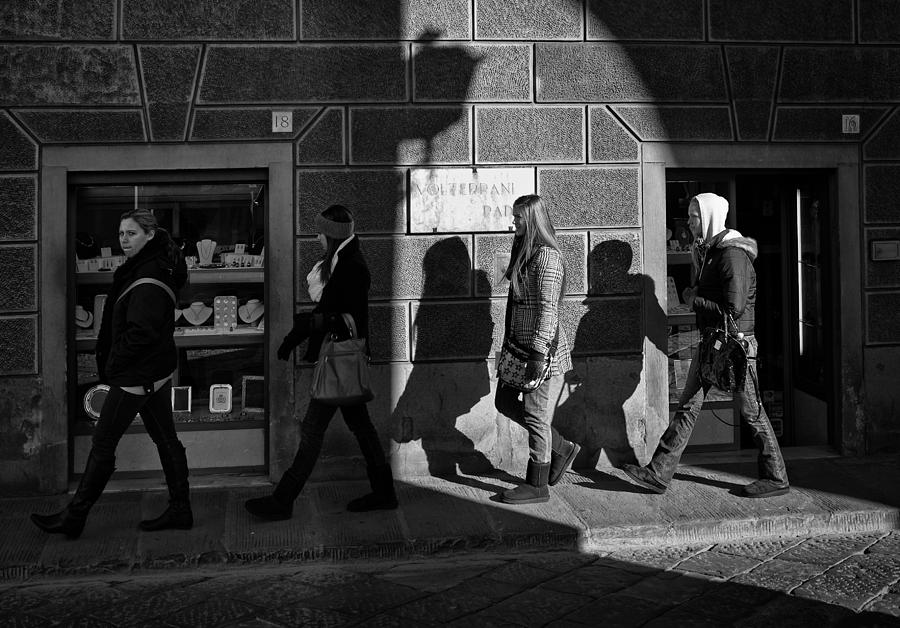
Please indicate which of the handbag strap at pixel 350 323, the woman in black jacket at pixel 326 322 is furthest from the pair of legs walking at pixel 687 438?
the handbag strap at pixel 350 323

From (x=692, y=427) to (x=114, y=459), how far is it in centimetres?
339

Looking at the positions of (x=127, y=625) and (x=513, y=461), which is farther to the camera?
(x=513, y=461)

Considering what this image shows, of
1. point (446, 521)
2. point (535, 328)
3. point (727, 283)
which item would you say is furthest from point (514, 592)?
point (727, 283)

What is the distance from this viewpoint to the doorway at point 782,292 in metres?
7.35

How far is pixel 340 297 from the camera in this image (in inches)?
223

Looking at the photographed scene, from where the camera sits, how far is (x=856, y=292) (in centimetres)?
→ 725

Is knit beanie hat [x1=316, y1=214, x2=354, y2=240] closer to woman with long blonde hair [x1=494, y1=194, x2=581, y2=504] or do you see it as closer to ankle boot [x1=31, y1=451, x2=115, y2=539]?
woman with long blonde hair [x1=494, y1=194, x2=581, y2=504]

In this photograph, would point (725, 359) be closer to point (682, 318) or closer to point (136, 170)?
point (682, 318)

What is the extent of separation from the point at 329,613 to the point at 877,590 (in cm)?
257

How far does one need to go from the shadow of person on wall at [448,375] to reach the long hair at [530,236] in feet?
2.75

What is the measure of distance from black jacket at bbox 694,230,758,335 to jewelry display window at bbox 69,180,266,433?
9.55ft

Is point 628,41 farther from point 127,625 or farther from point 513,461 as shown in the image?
point 127,625

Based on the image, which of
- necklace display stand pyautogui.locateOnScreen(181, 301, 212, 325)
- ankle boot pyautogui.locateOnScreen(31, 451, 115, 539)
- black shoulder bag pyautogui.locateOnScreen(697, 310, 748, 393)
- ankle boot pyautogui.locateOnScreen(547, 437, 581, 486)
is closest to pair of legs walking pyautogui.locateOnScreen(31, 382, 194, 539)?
ankle boot pyautogui.locateOnScreen(31, 451, 115, 539)

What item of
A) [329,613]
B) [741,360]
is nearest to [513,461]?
[741,360]
